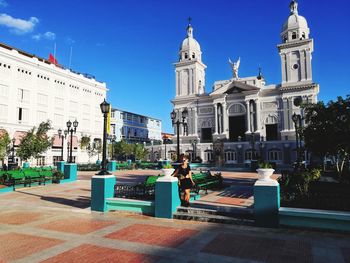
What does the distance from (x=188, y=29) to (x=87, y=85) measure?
→ 1134 inches

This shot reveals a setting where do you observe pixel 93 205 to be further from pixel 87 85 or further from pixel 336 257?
pixel 87 85

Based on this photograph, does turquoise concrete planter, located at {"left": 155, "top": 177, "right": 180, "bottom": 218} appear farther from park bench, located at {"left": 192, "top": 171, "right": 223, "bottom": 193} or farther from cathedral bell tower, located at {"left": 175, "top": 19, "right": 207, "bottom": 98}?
cathedral bell tower, located at {"left": 175, "top": 19, "right": 207, "bottom": 98}

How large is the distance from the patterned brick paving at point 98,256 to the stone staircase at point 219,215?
306cm

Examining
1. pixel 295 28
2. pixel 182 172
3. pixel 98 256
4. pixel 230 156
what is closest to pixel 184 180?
pixel 182 172

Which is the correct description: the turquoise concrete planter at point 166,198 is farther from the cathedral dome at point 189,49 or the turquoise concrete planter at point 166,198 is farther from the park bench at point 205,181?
the cathedral dome at point 189,49

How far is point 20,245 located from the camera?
6.41m

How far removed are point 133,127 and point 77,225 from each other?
71.7 meters

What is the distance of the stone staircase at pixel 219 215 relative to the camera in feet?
26.3

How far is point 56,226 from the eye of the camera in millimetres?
8023

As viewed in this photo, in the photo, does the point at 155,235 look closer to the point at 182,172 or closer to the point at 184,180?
the point at 184,180

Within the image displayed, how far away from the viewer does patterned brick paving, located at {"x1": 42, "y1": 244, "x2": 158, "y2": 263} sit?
5467 mm

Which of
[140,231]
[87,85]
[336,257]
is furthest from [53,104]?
[336,257]

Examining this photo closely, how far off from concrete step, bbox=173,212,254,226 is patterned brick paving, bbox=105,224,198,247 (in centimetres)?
102

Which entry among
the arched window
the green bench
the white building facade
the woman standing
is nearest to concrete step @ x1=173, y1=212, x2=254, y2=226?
the woman standing
